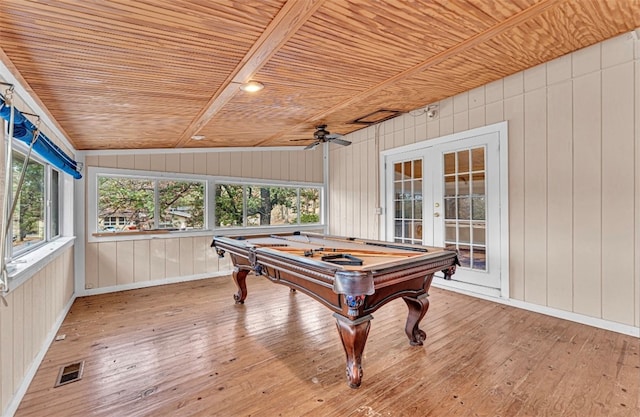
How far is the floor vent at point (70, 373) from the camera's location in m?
2.12

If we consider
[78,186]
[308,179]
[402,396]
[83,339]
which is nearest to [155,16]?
[402,396]

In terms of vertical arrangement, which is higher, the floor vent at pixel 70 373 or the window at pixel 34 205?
the window at pixel 34 205

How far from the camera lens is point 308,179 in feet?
20.6

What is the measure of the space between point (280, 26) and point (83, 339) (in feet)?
10.3

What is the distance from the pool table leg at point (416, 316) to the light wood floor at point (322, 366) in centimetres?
8

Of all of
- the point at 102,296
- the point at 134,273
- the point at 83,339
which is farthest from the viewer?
the point at 134,273

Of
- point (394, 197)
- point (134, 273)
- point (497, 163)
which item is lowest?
point (134, 273)

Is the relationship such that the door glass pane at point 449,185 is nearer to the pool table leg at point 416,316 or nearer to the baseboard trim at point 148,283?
the pool table leg at point 416,316

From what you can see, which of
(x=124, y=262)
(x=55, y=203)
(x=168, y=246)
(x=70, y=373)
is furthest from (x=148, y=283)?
(x=70, y=373)

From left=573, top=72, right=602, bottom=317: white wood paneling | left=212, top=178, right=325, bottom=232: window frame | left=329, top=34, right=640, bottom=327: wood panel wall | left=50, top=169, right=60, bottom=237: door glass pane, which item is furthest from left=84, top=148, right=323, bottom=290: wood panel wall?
left=573, top=72, right=602, bottom=317: white wood paneling

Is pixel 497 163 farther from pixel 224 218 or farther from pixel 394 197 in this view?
pixel 224 218

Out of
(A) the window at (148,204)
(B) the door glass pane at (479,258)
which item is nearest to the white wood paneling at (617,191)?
(B) the door glass pane at (479,258)

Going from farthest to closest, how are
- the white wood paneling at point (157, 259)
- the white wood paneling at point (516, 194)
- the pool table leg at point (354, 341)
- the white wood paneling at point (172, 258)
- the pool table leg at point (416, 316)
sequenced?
the white wood paneling at point (172, 258), the white wood paneling at point (157, 259), the white wood paneling at point (516, 194), the pool table leg at point (416, 316), the pool table leg at point (354, 341)

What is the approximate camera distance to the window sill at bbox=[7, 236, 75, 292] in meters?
1.82
